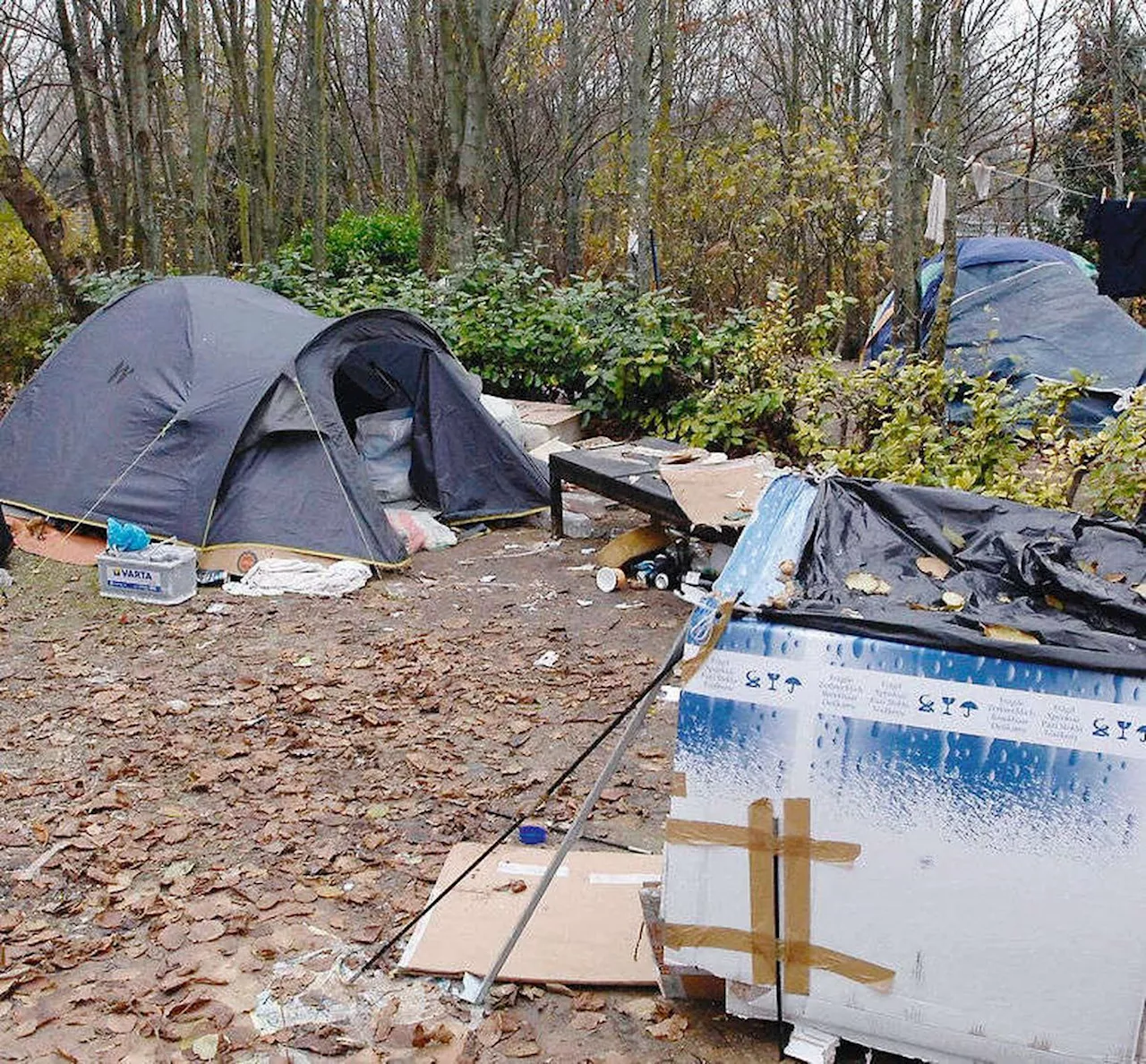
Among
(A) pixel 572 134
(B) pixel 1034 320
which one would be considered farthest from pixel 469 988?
(A) pixel 572 134

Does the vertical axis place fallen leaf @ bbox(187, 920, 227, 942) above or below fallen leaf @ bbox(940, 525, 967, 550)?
below

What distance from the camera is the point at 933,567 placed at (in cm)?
325

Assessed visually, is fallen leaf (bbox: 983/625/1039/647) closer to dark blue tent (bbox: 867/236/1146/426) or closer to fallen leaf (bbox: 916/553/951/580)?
fallen leaf (bbox: 916/553/951/580)

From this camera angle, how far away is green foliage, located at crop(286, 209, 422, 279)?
1648 cm

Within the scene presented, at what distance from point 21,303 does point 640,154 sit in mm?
7425

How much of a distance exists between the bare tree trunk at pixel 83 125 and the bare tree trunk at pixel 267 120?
2056 millimetres

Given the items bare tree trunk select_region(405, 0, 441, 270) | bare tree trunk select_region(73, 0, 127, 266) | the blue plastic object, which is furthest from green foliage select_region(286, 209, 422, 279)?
the blue plastic object

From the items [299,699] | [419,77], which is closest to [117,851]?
[299,699]

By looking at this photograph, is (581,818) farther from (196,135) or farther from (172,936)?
(196,135)

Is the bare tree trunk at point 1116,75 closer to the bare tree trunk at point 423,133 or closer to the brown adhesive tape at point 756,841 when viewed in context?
the bare tree trunk at point 423,133

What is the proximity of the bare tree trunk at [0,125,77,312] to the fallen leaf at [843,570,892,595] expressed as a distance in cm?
1072

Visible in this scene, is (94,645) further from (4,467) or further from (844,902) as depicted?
(844,902)

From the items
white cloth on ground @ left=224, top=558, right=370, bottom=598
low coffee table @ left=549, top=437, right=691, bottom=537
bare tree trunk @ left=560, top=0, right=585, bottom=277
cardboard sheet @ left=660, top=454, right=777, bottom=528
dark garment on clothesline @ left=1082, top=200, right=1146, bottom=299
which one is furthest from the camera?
bare tree trunk @ left=560, top=0, right=585, bottom=277

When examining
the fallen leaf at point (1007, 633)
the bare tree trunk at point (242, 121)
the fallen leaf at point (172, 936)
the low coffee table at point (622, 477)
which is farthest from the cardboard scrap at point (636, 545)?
the bare tree trunk at point (242, 121)
